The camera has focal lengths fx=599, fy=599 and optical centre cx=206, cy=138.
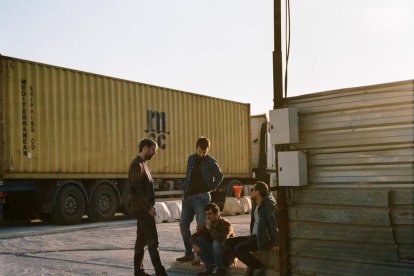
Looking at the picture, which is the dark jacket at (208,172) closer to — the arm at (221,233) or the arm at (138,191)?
the arm at (221,233)

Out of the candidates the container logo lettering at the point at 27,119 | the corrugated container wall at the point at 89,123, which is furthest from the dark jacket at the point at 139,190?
the container logo lettering at the point at 27,119

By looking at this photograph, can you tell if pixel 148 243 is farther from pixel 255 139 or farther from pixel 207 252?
pixel 255 139

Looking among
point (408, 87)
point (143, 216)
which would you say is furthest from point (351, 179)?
point (143, 216)

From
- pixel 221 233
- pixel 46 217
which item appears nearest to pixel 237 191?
pixel 46 217

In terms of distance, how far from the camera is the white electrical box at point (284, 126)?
552 cm

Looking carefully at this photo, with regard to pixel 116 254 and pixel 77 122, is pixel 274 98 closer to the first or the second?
pixel 116 254

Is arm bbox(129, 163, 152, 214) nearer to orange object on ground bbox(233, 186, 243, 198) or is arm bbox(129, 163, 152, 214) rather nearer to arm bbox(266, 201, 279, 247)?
arm bbox(266, 201, 279, 247)

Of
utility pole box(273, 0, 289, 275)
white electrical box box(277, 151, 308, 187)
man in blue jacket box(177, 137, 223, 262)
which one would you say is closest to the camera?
white electrical box box(277, 151, 308, 187)

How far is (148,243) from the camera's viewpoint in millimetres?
6414

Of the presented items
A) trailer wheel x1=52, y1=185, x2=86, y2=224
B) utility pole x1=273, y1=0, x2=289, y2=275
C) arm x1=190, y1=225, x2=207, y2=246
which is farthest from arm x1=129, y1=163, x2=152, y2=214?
trailer wheel x1=52, y1=185, x2=86, y2=224

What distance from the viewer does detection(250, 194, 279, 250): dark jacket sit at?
19.7 ft

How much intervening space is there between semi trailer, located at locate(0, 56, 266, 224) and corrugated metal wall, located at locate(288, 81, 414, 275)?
8.82m

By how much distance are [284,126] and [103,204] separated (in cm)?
1036

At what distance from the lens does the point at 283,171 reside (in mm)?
5574
